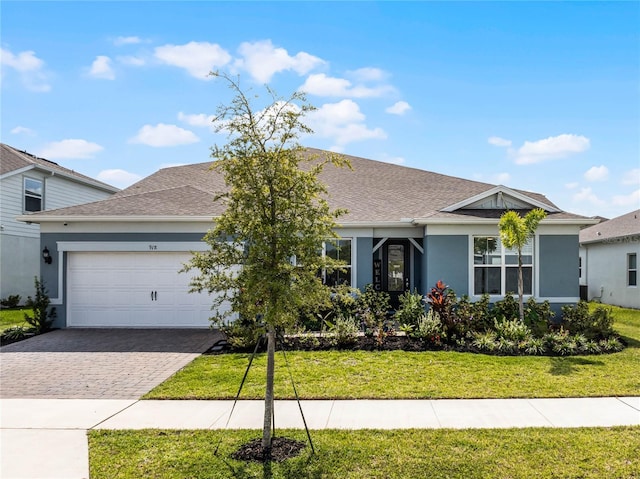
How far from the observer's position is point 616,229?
2162 centimetres

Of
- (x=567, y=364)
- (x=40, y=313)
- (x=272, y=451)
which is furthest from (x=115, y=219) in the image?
(x=567, y=364)

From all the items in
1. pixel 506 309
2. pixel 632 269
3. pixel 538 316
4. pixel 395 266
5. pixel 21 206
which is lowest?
pixel 538 316

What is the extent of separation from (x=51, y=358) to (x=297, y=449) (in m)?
7.36

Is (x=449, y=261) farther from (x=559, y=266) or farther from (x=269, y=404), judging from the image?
(x=269, y=404)

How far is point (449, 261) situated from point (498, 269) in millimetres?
1444

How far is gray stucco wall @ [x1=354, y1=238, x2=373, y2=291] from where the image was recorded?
14.1 meters

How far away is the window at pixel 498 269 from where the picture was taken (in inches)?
522

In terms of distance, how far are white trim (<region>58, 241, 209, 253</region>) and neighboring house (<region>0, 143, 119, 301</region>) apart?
6790 mm

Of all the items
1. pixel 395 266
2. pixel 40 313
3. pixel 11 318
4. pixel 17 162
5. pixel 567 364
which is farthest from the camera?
pixel 17 162

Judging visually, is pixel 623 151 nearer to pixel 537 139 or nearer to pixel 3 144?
pixel 537 139

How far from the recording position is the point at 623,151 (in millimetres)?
16109

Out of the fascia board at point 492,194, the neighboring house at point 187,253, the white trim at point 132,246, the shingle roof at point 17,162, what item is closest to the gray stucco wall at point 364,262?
the neighboring house at point 187,253

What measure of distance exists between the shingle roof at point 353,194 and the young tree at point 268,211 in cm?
815

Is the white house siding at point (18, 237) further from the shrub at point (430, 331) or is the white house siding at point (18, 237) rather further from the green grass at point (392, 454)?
the green grass at point (392, 454)
